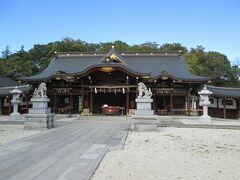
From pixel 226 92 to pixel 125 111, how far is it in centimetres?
924

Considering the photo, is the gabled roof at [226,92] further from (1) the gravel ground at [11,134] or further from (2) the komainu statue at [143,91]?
(1) the gravel ground at [11,134]

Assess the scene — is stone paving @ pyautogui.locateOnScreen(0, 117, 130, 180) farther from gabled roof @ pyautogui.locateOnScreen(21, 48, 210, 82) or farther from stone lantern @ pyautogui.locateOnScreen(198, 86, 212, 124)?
gabled roof @ pyautogui.locateOnScreen(21, 48, 210, 82)

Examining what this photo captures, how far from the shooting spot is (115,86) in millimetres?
24016

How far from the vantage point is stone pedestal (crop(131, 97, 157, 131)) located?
1419 cm

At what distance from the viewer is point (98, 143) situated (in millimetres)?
10195

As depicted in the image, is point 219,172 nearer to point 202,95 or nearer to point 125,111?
point 202,95

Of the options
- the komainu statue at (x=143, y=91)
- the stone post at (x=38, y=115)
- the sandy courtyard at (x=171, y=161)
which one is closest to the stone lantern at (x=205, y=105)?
the komainu statue at (x=143, y=91)

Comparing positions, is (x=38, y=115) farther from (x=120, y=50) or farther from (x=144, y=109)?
(x=120, y=50)

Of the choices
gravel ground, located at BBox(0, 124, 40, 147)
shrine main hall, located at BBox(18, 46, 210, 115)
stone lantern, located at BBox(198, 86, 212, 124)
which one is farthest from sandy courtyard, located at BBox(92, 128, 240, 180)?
shrine main hall, located at BBox(18, 46, 210, 115)

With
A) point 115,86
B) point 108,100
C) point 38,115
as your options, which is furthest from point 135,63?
point 38,115

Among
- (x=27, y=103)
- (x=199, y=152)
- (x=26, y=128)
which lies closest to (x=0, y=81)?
(x=27, y=103)

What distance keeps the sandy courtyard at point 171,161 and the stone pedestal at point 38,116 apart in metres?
5.58

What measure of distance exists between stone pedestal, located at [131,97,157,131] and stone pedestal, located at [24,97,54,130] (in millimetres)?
4470

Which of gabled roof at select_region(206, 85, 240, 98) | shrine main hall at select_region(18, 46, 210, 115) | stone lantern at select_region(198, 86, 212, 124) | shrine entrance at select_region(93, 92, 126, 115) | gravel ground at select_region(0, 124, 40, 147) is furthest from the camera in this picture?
shrine entrance at select_region(93, 92, 126, 115)
